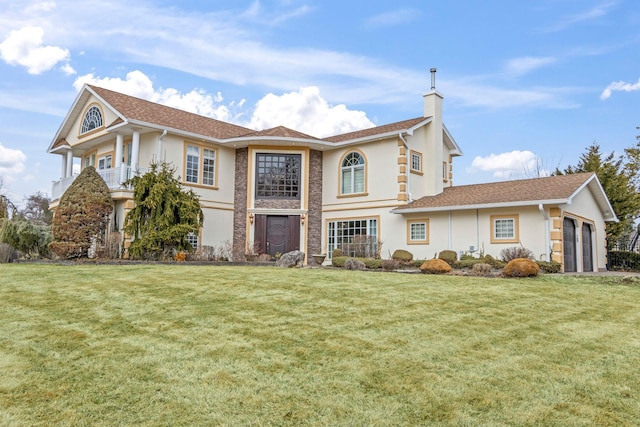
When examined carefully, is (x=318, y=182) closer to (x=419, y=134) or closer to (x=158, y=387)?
(x=419, y=134)

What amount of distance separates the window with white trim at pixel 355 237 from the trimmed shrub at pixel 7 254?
11.6 m

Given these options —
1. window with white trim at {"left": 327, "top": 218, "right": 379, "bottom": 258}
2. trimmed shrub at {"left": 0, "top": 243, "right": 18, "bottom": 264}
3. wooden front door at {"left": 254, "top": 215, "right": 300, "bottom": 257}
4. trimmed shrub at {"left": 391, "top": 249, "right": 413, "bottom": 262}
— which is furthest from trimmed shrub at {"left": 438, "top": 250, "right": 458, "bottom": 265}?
trimmed shrub at {"left": 0, "top": 243, "right": 18, "bottom": 264}

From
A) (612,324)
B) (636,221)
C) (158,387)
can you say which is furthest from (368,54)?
(636,221)

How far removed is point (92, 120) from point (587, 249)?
2123 centimetres

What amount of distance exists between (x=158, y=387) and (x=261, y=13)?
38.2 feet

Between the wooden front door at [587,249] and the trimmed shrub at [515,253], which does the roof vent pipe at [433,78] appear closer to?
the wooden front door at [587,249]

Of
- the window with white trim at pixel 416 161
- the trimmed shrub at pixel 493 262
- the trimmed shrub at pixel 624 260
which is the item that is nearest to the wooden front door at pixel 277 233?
the window with white trim at pixel 416 161

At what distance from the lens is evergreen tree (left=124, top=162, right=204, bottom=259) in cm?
1579

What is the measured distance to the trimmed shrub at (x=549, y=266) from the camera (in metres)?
14.7

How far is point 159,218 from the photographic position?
15914 mm

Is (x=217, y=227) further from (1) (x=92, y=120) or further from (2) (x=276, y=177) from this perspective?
(1) (x=92, y=120)

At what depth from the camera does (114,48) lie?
14141mm

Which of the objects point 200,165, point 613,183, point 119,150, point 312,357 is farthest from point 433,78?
point 312,357

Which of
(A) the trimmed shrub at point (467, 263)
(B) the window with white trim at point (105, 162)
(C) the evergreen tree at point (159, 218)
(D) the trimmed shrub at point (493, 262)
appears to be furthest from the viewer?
(B) the window with white trim at point (105, 162)
